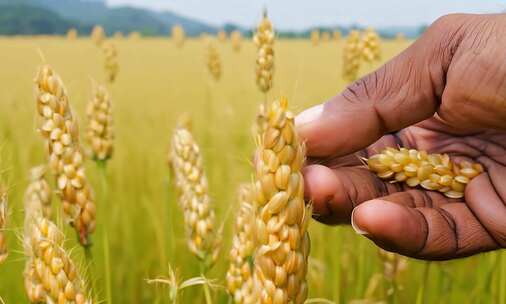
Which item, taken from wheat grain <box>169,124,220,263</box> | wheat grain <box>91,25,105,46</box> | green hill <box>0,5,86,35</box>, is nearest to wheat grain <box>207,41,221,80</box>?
wheat grain <box>169,124,220,263</box>

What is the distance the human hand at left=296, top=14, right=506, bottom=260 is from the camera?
43.3 inches

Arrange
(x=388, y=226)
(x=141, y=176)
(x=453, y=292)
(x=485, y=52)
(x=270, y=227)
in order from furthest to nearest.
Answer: (x=141, y=176) < (x=453, y=292) < (x=485, y=52) < (x=388, y=226) < (x=270, y=227)

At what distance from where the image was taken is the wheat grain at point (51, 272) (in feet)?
2.75

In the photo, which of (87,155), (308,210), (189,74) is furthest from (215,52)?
(189,74)

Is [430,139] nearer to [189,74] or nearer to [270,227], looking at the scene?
[270,227]

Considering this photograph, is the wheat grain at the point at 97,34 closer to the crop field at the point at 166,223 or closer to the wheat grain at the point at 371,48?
the crop field at the point at 166,223

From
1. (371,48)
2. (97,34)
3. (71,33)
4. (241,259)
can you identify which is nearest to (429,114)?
(241,259)

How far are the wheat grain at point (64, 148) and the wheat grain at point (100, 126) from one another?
31cm

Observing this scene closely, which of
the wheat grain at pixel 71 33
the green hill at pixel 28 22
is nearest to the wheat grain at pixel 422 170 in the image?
the wheat grain at pixel 71 33

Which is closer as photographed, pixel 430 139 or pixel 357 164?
pixel 357 164

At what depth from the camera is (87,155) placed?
1.50 m

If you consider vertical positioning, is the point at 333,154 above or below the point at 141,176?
above

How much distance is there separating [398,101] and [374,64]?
3.79ft

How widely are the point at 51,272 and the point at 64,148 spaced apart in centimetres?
37
